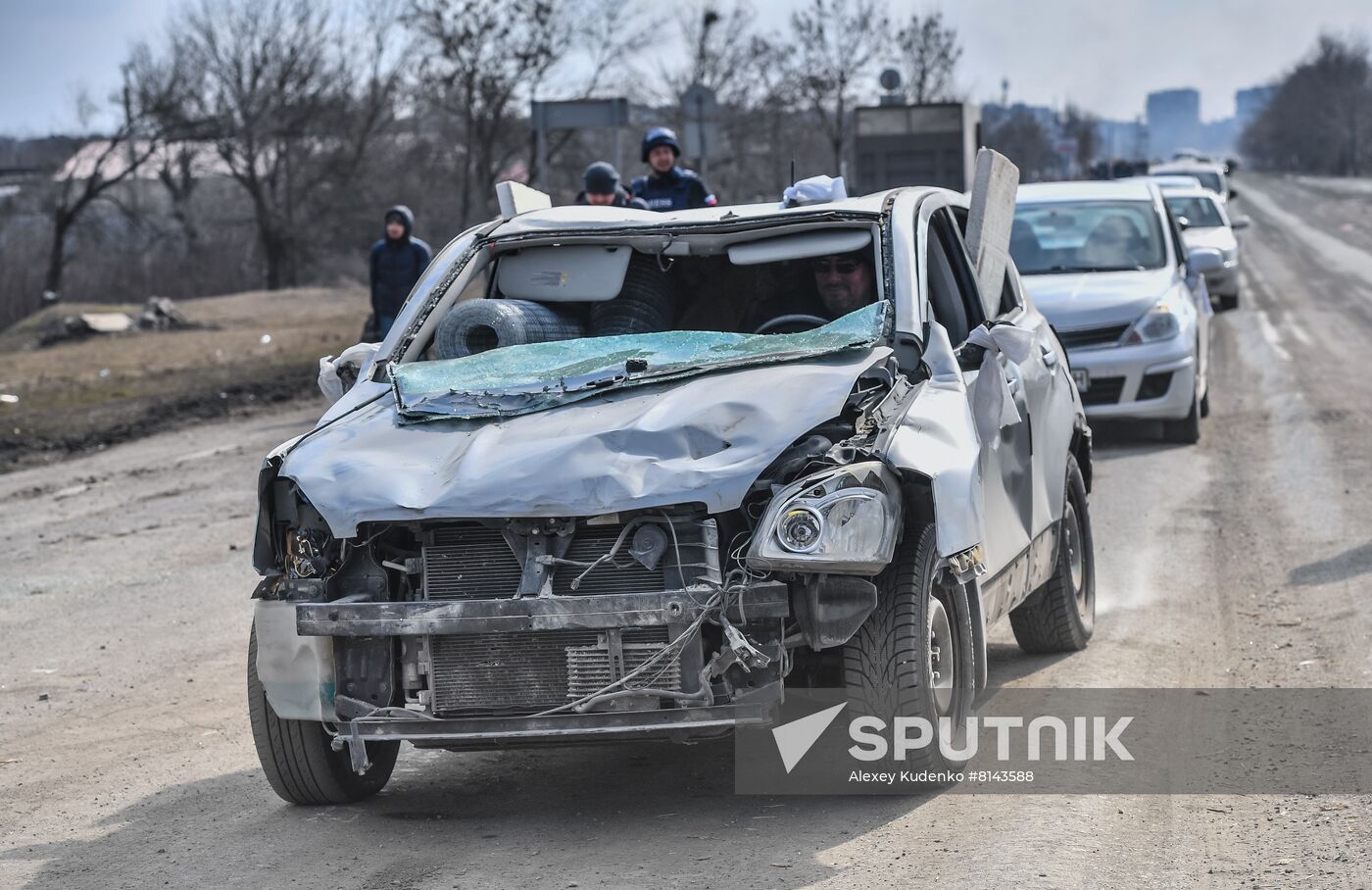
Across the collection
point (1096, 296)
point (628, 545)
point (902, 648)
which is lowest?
point (902, 648)

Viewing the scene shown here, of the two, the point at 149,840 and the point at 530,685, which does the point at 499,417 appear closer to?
the point at 530,685

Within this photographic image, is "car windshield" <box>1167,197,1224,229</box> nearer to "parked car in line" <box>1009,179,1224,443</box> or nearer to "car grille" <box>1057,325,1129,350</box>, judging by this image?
"parked car in line" <box>1009,179,1224,443</box>

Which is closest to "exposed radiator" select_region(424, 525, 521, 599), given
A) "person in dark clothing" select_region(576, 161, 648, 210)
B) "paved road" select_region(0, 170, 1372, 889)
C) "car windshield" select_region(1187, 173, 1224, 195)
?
"paved road" select_region(0, 170, 1372, 889)

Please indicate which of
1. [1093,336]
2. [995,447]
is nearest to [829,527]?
[995,447]

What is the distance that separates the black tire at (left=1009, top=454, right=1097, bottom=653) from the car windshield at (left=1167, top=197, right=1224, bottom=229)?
55.5ft

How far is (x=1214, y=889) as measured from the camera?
13.4 feet

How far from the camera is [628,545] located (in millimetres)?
4613

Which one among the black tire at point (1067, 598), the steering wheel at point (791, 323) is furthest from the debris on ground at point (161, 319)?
the steering wheel at point (791, 323)

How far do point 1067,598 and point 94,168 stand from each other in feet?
154

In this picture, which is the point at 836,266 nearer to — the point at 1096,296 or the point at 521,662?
the point at 521,662

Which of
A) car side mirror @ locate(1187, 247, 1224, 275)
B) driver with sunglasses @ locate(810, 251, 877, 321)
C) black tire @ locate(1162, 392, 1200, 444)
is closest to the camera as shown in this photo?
driver with sunglasses @ locate(810, 251, 877, 321)

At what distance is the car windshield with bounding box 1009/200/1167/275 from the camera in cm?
1374

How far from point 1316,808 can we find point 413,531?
8.39 feet

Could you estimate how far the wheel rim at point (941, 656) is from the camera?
4902 mm
